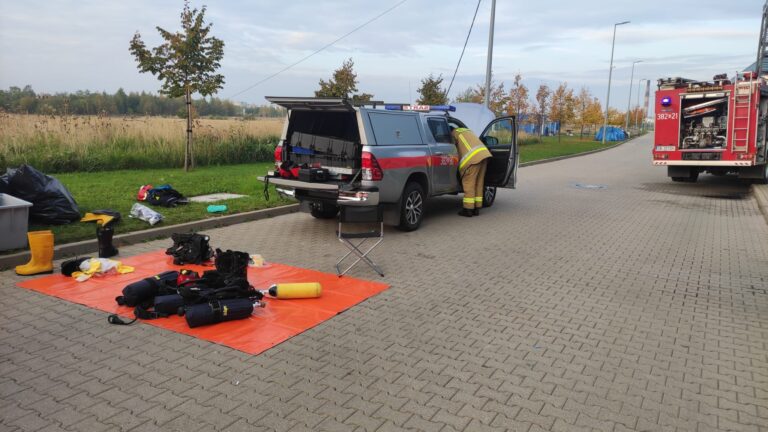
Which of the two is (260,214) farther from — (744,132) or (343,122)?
(744,132)

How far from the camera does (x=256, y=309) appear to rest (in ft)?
16.9

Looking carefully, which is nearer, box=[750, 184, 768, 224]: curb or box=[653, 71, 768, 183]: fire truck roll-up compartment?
box=[750, 184, 768, 224]: curb

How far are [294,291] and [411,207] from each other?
394 cm

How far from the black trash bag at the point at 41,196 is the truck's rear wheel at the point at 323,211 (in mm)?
3766

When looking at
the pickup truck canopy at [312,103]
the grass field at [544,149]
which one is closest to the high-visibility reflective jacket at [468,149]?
the pickup truck canopy at [312,103]

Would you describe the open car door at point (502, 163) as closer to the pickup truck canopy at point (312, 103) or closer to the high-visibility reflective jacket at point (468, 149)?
the high-visibility reflective jacket at point (468, 149)

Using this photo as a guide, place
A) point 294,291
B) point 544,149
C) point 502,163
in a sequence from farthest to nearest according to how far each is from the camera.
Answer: point 544,149 → point 502,163 → point 294,291

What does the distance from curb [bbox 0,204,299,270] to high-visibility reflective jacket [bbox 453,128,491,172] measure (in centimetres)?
341

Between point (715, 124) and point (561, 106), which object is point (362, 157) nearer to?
point (715, 124)

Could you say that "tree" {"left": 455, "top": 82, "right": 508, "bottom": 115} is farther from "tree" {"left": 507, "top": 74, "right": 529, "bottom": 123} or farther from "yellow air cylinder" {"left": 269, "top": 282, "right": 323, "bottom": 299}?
"yellow air cylinder" {"left": 269, "top": 282, "right": 323, "bottom": 299}

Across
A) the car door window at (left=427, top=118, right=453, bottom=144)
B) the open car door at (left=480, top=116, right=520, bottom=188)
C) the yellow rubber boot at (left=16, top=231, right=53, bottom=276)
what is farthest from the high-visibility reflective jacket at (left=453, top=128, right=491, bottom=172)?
the yellow rubber boot at (left=16, top=231, right=53, bottom=276)

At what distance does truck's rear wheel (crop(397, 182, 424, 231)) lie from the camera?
889cm

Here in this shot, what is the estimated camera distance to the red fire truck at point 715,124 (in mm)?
15156

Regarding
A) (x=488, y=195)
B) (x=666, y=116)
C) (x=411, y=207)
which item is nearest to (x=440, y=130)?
(x=411, y=207)
